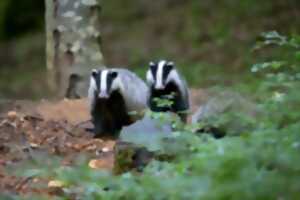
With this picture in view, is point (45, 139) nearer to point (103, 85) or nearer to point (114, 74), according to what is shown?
point (103, 85)

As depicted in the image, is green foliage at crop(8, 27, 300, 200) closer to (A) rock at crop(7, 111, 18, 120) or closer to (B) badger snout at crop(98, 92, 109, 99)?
(B) badger snout at crop(98, 92, 109, 99)

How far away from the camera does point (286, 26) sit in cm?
1662

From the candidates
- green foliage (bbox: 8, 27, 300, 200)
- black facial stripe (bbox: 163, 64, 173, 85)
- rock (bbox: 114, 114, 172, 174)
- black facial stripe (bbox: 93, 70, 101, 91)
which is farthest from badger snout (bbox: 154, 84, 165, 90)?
green foliage (bbox: 8, 27, 300, 200)

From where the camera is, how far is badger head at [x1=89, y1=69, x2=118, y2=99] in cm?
940

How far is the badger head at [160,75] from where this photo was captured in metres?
9.55

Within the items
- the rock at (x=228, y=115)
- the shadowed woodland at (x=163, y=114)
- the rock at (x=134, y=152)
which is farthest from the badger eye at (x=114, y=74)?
the rock at (x=134, y=152)

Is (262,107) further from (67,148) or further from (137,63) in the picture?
(137,63)

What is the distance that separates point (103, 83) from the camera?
30.9 ft

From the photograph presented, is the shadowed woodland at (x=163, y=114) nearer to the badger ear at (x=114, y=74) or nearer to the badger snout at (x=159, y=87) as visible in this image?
the badger snout at (x=159, y=87)

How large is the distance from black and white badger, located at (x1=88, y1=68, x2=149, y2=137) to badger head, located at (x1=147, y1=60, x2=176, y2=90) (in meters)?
0.21

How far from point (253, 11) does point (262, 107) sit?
38.6ft

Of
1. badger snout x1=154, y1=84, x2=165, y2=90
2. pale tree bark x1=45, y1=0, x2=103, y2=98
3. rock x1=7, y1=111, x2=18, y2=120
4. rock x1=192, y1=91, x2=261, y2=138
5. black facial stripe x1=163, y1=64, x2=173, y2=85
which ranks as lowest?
rock x1=7, y1=111, x2=18, y2=120

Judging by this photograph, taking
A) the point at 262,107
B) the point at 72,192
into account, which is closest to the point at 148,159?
the point at 72,192

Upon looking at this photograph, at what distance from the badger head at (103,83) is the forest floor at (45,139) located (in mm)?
378
